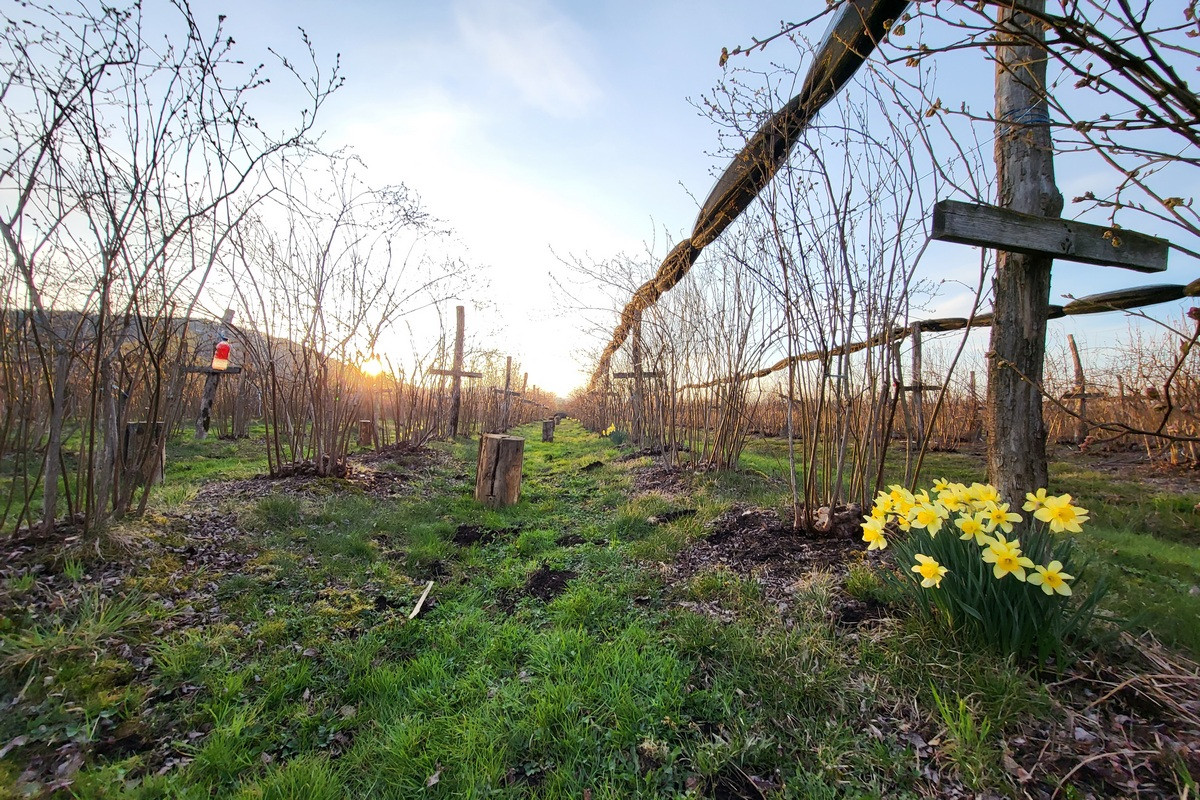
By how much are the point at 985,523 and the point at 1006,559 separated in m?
0.22

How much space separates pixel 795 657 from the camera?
2.07m

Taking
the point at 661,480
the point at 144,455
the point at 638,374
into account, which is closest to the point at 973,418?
the point at 638,374

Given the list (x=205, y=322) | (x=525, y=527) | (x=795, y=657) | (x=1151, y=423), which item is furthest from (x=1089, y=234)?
(x=1151, y=423)

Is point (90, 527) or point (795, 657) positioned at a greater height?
point (90, 527)

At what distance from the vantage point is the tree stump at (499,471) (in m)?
5.45

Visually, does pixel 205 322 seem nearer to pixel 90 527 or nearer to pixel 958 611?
pixel 90 527

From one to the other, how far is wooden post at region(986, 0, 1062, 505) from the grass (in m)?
0.90

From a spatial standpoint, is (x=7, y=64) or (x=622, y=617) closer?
(x=7, y=64)

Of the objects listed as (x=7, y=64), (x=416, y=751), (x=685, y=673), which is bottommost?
(x=416, y=751)

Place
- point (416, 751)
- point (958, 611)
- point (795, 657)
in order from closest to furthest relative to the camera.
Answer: point (416, 751), point (958, 611), point (795, 657)

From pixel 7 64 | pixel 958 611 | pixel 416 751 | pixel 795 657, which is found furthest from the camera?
pixel 7 64

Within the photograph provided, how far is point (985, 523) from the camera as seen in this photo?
1.90 metres

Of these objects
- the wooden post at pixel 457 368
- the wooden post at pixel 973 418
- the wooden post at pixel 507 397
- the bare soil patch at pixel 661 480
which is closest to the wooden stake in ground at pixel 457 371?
the wooden post at pixel 457 368

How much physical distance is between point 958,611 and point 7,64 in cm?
545
